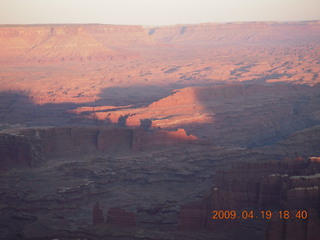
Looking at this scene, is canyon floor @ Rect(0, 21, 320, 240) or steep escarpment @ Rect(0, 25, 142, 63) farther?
steep escarpment @ Rect(0, 25, 142, 63)

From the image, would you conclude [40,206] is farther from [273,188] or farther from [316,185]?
[316,185]

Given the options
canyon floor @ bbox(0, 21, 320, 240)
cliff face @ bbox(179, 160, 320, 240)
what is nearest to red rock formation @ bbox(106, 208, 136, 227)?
canyon floor @ bbox(0, 21, 320, 240)

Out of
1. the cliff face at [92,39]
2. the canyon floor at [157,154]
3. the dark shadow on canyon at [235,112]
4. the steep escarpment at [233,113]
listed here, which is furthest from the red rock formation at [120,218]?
the cliff face at [92,39]

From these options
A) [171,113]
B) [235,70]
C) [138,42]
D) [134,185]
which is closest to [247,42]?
[138,42]

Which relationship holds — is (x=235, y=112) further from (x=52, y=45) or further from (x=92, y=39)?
(x=92, y=39)

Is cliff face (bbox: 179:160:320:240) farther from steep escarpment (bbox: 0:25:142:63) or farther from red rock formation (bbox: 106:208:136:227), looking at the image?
steep escarpment (bbox: 0:25:142:63)

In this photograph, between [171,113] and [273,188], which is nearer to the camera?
[273,188]

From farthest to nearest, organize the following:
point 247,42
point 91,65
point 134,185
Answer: point 247,42, point 91,65, point 134,185
